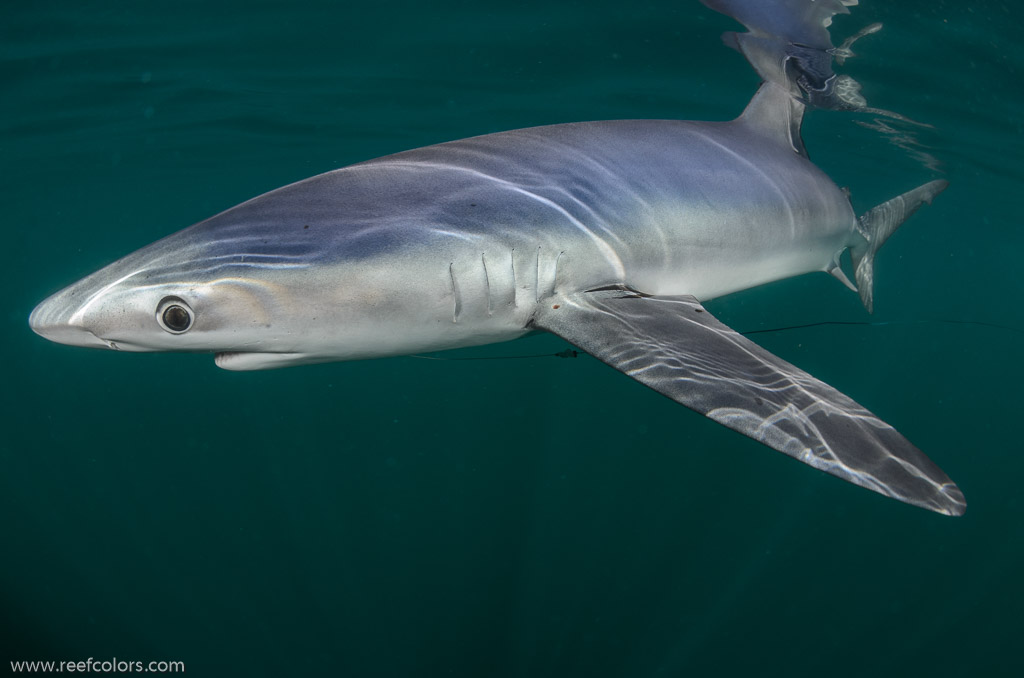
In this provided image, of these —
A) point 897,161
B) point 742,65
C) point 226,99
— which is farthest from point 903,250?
point 226,99

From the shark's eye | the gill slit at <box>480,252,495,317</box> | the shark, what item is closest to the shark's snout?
the shark

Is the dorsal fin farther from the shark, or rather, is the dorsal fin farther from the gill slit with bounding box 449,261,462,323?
the gill slit with bounding box 449,261,462,323

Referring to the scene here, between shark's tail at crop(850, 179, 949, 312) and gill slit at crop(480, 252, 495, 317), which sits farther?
shark's tail at crop(850, 179, 949, 312)

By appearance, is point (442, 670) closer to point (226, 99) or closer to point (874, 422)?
point (874, 422)

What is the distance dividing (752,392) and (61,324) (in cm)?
247

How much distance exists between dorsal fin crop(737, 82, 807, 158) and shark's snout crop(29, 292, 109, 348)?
4.76 meters

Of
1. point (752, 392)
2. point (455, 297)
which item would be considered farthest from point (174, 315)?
point (752, 392)

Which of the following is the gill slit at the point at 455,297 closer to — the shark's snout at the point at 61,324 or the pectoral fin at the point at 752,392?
the pectoral fin at the point at 752,392

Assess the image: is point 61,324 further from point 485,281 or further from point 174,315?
point 485,281

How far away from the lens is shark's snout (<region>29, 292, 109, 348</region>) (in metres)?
2.05

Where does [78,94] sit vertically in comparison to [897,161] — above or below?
above

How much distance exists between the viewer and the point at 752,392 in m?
2.18

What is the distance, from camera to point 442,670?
26.5 feet

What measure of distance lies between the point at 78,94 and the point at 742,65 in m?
12.2
